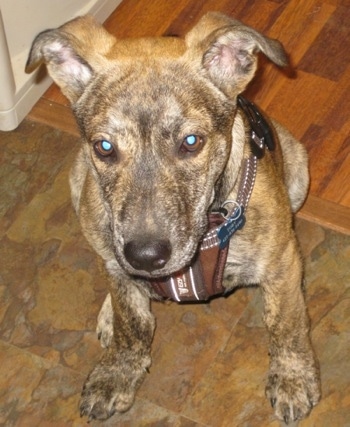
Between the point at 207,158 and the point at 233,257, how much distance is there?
567 mm

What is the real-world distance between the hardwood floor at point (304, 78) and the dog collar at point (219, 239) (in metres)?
1.08

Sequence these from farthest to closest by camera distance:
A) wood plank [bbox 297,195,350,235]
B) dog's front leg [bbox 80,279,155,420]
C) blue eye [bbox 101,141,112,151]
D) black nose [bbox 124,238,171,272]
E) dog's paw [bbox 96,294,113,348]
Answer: wood plank [bbox 297,195,350,235], dog's paw [bbox 96,294,113,348], dog's front leg [bbox 80,279,155,420], blue eye [bbox 101,141,112,151], black nose [bbox 124,238,171,272]

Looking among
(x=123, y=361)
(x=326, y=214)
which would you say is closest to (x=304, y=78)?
(x=326, y=214)

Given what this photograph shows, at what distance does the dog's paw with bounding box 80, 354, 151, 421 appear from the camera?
4.16 meters

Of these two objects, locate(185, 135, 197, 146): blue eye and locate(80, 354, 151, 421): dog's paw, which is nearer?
locate(185, 135, 197, 146): blue eye

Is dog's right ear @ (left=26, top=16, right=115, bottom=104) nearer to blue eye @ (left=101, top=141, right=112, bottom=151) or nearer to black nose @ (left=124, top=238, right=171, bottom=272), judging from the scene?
blue eye @ (left=101, top=141, right=112, bottom=151)

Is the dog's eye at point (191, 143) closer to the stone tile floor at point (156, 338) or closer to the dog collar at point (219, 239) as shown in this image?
the dog collar at point (219, 239)

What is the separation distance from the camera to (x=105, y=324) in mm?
4426

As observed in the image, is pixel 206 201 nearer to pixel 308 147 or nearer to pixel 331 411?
pixel 331 411

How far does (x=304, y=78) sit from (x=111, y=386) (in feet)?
7.63

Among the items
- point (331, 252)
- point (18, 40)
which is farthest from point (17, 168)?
point (331, 252)

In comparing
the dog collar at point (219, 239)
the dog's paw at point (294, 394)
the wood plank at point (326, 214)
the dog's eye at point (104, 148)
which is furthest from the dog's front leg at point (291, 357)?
the dog's eye at point (104, 148)

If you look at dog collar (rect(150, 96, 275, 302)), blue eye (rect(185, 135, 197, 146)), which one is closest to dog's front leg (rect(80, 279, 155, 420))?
dog collar (rect(150, 96, 275, 302))

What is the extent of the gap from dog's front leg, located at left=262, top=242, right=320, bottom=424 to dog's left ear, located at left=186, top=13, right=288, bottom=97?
0.86 m
